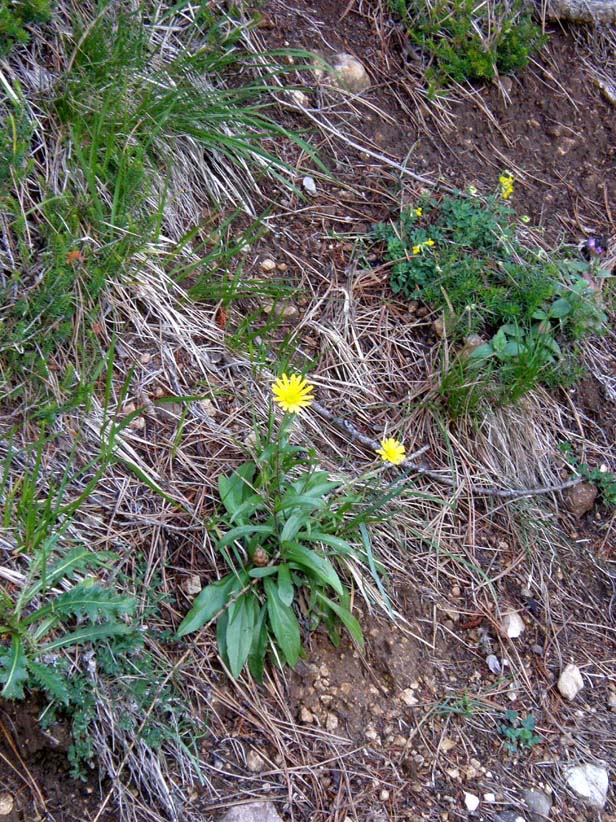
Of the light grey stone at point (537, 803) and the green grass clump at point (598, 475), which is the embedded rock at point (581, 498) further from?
the light grey stone at point (537, 803)

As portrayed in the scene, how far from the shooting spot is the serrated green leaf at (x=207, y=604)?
6.62ft

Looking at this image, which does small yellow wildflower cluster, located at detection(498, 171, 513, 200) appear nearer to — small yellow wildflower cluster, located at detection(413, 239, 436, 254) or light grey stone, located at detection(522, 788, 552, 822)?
small yellow wildflower cluster, located at detection(413, 239, 436, 254)

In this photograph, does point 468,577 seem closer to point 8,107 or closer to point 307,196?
point 307,196

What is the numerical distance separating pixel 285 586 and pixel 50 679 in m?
0.63

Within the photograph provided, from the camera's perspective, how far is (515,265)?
9.79 ft

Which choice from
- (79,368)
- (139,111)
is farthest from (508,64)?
(79,368)

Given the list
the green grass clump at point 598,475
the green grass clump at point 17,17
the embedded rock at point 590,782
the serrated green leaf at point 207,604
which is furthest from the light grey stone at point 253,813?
the green grass clump at point 17,17

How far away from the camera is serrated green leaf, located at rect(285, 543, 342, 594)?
2080 mm

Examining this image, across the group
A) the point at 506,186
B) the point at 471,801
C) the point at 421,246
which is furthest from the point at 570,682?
the point at 506,186

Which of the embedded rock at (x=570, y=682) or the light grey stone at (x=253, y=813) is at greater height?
the light grey stone at (x=253, y=813)

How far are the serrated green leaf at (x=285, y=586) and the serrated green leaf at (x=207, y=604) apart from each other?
128 millimetres

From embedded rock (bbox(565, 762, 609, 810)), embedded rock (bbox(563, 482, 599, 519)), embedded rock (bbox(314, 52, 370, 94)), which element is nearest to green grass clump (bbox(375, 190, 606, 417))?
embedded rock (bbox(563, 482, 599, 519))

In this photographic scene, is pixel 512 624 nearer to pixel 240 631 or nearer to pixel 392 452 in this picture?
pixel 392 452

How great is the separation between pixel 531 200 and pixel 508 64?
2.16 ft
